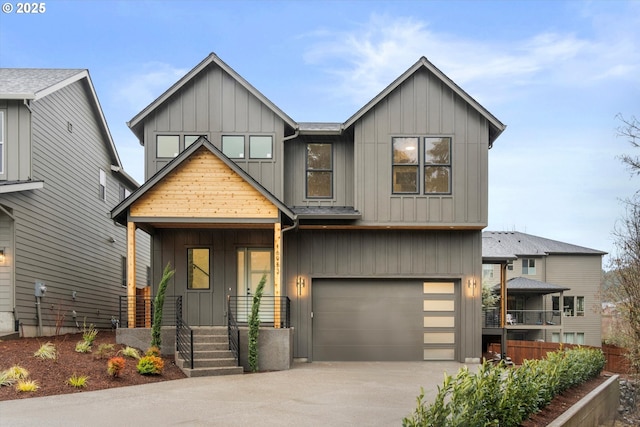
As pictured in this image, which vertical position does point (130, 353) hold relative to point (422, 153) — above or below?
below

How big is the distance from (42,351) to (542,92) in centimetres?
3368

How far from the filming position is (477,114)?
1731cm

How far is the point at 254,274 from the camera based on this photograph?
17.3 meters

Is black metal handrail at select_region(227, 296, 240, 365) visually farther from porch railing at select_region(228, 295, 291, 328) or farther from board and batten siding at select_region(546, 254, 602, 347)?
board and batten siding at select_region(546, 254, 602, 347)

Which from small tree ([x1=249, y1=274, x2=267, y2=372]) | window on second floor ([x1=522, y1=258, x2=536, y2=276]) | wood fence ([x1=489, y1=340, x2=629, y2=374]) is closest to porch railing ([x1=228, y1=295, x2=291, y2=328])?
small tree ([x1=249, y1=274, x2=267, y2=372])

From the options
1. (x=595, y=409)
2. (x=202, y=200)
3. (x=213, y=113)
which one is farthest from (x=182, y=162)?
(x=595, y=409)

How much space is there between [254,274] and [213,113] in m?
4.81

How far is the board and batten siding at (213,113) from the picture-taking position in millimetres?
17328

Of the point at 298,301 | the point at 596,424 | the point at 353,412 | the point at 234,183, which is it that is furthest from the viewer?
the point at 298,301

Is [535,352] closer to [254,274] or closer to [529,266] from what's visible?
[254,274]

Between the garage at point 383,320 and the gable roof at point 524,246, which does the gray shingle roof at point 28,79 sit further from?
the gable roof at point 524,246

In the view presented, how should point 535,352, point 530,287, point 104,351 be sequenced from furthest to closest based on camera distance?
point 530,287 < point 535,352 < point 104,351

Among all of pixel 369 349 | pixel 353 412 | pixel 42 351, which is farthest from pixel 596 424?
pixel 42 351

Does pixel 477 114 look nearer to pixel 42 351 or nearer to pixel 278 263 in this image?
pixel 278 263
